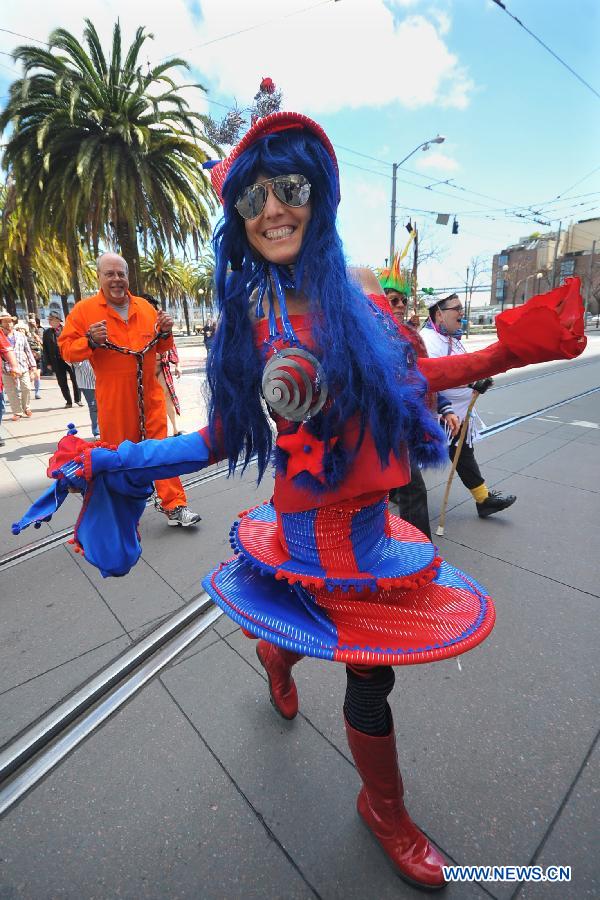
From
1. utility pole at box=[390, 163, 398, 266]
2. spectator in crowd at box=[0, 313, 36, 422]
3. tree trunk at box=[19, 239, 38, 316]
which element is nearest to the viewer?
spectator in crowd at box=[0, 313, 36, 422]

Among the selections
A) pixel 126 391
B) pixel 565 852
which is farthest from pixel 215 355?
pixel 126 391

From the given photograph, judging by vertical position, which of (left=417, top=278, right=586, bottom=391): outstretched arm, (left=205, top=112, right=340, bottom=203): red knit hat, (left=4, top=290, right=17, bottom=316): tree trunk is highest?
(left=4, top=290, right=17, bottom=316): tree trunk

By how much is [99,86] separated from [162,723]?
37.6ft

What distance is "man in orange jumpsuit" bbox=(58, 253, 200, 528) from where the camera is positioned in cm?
320

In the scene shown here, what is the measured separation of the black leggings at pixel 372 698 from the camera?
1.24m

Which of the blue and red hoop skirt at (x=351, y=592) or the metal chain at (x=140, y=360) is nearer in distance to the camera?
the blue and red hoop skirt at (x=351, y=592)

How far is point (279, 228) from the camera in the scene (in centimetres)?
121

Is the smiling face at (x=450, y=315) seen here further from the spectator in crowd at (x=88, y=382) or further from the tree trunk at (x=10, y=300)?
the tree trunk at (x=10, y=300)

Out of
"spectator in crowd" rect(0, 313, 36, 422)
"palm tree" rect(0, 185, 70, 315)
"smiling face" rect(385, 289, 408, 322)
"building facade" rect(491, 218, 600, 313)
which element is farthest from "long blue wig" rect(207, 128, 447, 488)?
"building facade" rect(491, 218, 600, 313)

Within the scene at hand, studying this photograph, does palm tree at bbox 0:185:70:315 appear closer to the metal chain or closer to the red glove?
the metal chain

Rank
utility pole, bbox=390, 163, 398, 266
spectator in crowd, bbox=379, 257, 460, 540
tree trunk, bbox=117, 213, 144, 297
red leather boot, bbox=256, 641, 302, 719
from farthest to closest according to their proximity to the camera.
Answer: utility pole, bbox=390, 163, 398, 266 → tree trunk, bbox=117, 213, 144, 297 → spectator in crowd, bbox=379, 257, 460, 540 → red leather boot, bbox=256, 641, 302, 719

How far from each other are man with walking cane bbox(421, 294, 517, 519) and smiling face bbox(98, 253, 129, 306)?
2.19m

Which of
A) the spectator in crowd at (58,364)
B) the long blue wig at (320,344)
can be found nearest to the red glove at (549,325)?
the long blue wig at (320,344)

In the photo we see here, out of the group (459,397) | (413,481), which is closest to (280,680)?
(413,481)
